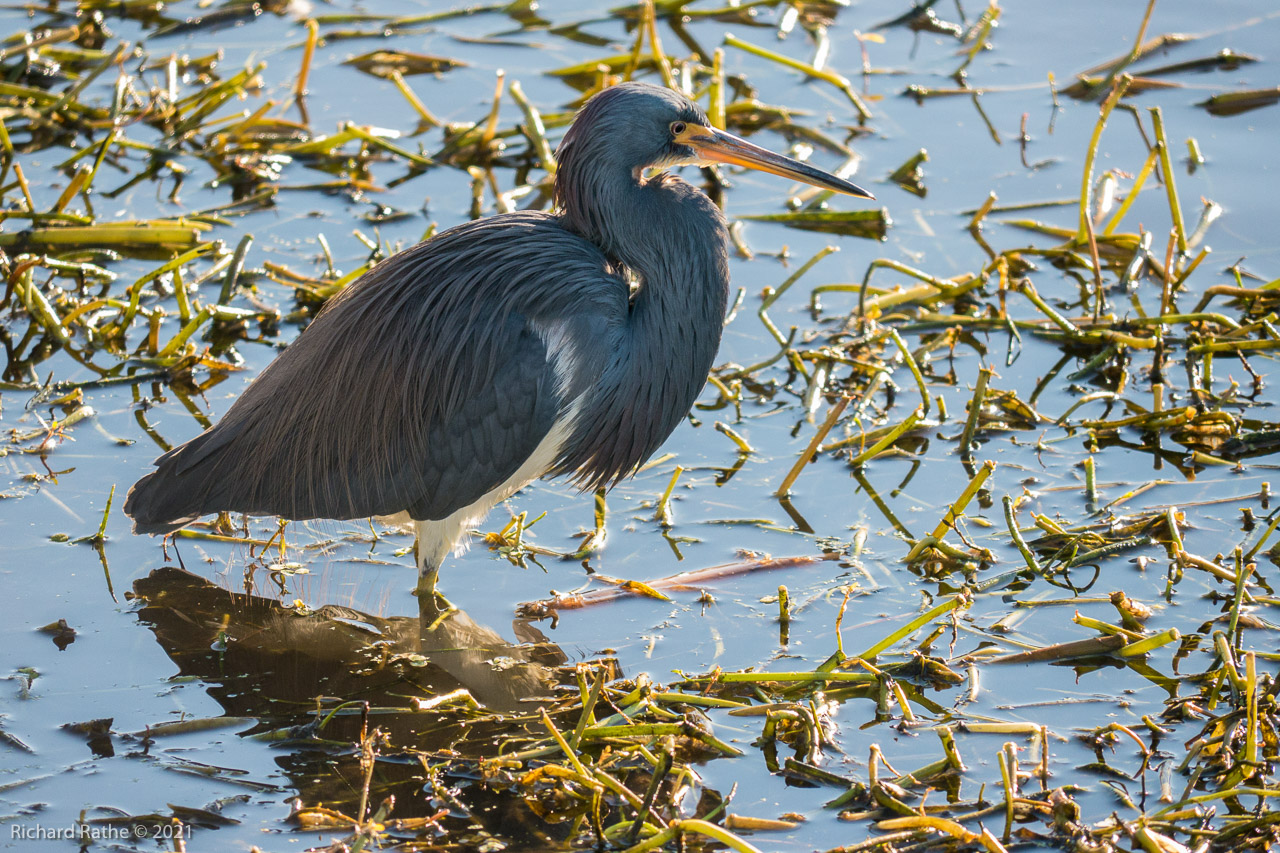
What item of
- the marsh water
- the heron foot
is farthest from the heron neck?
the heron foot

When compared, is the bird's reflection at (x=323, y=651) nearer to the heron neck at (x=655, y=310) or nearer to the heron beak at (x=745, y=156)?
the heron neck at (x=655, y=310)

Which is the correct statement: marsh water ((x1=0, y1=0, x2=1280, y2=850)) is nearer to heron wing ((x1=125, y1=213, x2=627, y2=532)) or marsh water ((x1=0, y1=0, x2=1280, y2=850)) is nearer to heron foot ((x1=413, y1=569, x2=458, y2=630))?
heron foot ((x1=413, y1=569, x2=458, y2=630))

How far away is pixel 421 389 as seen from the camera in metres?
4.91

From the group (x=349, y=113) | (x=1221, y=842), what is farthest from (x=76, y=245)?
(x=1221, y=842)

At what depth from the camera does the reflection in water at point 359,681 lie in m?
4.18

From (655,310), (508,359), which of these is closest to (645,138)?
(655,310)

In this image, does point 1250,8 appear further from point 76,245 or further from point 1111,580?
point 76,245

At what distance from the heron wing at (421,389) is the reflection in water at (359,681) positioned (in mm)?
383

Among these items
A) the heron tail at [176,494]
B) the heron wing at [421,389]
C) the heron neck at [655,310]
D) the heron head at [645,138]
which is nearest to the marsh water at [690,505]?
the heron tail at [176,494]

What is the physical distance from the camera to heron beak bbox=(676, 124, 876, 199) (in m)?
4.98

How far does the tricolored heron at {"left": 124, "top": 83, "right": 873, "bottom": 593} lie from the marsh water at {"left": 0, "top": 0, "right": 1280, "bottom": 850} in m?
0.39

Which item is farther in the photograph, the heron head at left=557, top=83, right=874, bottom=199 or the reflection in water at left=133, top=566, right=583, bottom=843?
the heron head at left=557, top=83, right=874, bottom=199

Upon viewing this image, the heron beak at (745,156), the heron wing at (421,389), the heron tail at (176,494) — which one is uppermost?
the heron beak at (745,156)

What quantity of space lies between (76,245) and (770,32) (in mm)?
4574
